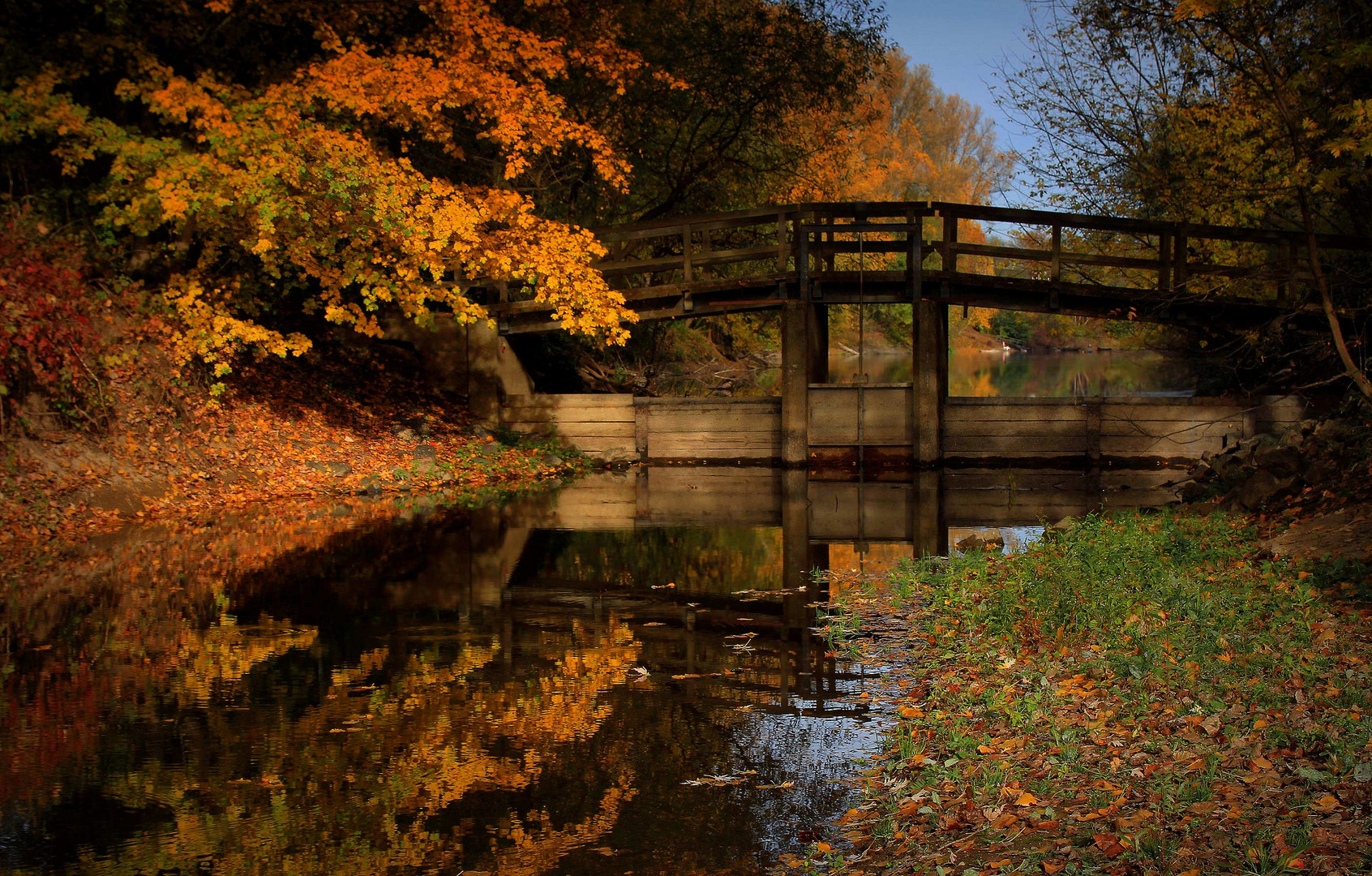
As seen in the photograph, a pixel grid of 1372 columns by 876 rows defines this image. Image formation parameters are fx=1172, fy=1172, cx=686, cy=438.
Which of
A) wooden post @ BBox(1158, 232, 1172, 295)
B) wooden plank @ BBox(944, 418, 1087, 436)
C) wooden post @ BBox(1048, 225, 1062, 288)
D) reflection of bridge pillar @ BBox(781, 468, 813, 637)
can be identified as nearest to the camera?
reflection of bridge pillar @ BBox(781, 468, 813, 637)

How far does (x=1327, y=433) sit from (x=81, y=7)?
16994 millimetres

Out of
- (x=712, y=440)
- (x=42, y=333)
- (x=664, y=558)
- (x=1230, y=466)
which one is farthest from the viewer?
(x=712, y=440)

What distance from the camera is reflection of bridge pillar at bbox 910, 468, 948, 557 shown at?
12789mm

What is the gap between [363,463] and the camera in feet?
59.4

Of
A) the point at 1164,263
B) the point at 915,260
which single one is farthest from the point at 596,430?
the point at 1164,263

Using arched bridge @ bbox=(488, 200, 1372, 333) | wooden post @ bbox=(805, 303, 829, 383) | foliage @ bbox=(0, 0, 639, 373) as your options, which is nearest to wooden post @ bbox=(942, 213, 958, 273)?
arched bridge @ bbox=(488, 200, 1372, 333)

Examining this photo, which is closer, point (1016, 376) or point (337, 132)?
point (337, 132)

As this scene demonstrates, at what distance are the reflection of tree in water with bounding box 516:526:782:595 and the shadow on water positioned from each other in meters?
0.06

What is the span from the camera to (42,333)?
46.3 ft

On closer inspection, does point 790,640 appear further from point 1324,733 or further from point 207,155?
point 207,155

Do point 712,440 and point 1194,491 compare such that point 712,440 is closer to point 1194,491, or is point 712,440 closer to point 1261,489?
point 1194,491

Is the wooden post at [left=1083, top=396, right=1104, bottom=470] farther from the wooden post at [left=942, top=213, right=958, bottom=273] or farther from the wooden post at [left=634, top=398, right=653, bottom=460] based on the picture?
the wooden post at [left=634, top=398, right=653, bottom=460]

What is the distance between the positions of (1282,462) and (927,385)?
28.3 feet

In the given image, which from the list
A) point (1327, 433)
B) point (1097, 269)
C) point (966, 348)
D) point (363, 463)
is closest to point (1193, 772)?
point (1327, 433)
